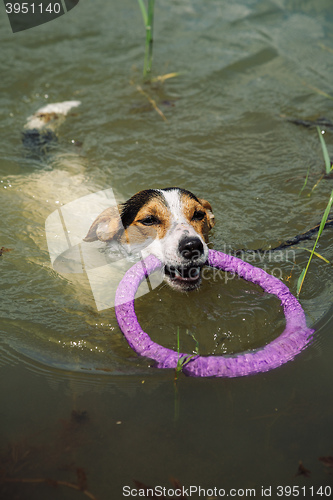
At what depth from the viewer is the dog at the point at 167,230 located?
156 inches

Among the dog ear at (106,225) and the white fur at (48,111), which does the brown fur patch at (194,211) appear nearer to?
the dog ear at (106,225)

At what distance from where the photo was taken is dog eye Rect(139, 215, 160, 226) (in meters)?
4.31

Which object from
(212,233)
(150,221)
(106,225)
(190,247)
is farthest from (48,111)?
(190,247)

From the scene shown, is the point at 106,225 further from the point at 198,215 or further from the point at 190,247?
the point at 190,247

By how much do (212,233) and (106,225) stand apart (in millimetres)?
1169

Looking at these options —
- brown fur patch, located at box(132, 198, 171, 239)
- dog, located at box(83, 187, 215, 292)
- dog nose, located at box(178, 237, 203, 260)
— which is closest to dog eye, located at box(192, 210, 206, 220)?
dog, located at box(83, 187, 215, 292)

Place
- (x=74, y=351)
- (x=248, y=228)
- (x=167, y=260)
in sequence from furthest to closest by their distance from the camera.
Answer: (x=248, y=228), (x=167, y=260), (x=74, y=351)

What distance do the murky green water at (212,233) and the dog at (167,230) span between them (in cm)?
39

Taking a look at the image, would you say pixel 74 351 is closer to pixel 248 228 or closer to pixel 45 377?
pixel 45 377

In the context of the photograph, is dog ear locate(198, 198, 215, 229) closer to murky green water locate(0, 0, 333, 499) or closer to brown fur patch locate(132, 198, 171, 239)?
murky green water locate(0, 0, 333, 499)

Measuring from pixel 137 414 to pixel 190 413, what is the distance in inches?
13.3

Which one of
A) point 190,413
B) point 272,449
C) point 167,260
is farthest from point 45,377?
point 272,449

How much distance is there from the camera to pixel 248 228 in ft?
17.7

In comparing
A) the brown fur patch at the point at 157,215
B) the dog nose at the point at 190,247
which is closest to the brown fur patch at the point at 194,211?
the brown fur patch at the point at 157,215
